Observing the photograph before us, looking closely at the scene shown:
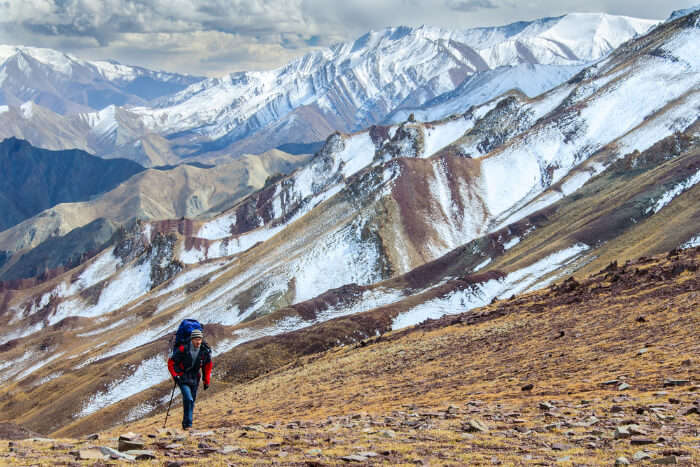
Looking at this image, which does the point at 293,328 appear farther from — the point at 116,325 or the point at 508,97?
the point at 508,97

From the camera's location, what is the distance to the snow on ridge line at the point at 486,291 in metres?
64.4

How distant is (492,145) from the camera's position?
171m

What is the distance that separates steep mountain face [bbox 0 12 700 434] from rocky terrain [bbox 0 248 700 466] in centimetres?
1110

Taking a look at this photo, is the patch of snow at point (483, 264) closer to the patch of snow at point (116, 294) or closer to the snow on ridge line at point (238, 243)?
the snow on ridge line at point (238, 243)

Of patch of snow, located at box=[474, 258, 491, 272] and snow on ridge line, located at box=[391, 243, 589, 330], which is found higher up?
patch of snow, located at box=[474, 258, 491, 272]

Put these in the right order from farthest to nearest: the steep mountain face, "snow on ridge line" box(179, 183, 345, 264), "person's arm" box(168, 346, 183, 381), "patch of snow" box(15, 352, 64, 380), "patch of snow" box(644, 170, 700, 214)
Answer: "snow on ridge line" box(179, 183, 345, 264)
"patch of snow" box(15, 352, 64, 380)
"patch of snow" box(644, 170, 700, 214)
the steep mountain face
"person's arm" box(168, 346, 183, 381)

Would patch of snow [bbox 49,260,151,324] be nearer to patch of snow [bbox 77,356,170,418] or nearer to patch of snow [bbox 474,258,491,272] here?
patch of snow [bbox 77,356,170,418]

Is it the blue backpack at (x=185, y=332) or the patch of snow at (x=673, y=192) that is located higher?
the blue backpack at (x=185, y=332)

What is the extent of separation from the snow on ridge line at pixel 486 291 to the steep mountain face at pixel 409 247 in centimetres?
23

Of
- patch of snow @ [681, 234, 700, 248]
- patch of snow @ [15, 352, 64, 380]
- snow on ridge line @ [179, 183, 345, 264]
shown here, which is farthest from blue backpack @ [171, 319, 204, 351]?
snow on ridge line @ [179, 183, 345, 264]

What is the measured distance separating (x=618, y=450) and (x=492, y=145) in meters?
167

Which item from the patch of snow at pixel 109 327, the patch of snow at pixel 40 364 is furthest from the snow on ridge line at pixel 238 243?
the patch of snow at pixel 40 364

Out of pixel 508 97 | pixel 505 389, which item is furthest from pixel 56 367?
pixel 508 97

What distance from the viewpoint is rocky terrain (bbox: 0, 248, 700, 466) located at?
40.2ft
